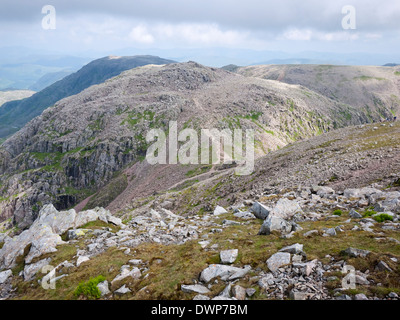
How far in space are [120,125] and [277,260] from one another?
14744cm

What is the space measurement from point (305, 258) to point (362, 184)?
22.7 metres

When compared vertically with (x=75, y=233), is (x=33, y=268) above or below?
below

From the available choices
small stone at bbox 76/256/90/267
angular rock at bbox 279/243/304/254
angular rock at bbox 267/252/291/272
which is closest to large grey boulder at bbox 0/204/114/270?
small stone at bbox 76/256/90/267

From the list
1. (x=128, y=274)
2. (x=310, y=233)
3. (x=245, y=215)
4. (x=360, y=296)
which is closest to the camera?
(x=360, y=296)

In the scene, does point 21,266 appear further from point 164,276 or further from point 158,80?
point 158,80

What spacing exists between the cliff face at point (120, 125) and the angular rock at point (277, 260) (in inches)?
3755

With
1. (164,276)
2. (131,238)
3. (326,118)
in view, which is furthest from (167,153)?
(326,118)

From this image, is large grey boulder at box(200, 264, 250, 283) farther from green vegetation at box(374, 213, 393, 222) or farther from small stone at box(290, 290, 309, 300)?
green vegetation at box(374, 213, 393, 222)

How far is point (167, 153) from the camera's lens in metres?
114

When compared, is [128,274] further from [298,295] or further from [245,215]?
[245,215]

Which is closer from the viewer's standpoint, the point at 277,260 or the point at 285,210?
the point at 277,260

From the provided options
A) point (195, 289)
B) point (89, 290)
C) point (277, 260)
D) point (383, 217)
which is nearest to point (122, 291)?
point (89, 290)

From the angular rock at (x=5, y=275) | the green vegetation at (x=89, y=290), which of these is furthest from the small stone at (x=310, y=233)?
the angular rock at (x=5, y=275)

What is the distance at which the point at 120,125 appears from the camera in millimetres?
146625
